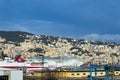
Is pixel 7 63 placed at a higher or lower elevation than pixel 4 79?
higher

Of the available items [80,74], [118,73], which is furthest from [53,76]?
[118,73]

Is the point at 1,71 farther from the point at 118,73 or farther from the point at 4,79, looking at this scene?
the point at 118,73

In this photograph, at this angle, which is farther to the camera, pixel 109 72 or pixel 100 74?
pixel 100 74

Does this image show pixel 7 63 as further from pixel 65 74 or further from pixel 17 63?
pixel 65 74

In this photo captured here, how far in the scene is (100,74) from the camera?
141125 millimetres

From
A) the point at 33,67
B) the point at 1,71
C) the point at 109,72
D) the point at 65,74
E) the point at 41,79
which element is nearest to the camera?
the point at 1,71

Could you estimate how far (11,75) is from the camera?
218 feet

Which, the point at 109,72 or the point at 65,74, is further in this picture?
the point at 65,74

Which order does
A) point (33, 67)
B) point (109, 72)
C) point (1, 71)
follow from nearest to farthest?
point (1, 71) < point (109, 72) < point (33, 67)

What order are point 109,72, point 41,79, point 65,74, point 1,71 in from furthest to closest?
1. point 65,74
2. point 41,79
3. point 109,72
4. point 1,71

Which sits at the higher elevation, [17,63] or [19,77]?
[17,63]

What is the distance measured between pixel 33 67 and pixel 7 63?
9.97m

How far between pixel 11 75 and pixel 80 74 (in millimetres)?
73708

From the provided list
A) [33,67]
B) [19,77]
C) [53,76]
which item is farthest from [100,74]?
[19,77]
